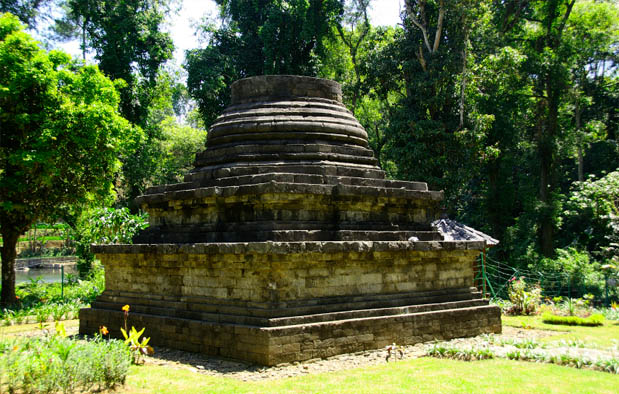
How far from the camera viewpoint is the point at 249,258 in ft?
29.0

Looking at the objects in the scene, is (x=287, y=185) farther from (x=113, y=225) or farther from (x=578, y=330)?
(x=113, y=225)

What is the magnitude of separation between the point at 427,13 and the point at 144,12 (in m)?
13.9

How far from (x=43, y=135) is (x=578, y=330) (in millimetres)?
15417

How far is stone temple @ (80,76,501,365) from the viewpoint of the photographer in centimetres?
878

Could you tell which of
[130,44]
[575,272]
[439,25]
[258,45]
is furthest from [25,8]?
[575,272]

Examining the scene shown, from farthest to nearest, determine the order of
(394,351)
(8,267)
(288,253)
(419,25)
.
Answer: (419,25), (8,267), (394,351), (288,253)

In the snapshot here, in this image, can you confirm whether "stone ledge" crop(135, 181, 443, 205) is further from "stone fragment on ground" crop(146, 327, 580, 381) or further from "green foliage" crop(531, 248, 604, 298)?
"green foliage" crop(531, 248, 604, 298)

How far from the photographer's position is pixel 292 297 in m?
8.84

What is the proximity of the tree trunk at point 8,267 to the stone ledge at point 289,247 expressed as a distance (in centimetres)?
702

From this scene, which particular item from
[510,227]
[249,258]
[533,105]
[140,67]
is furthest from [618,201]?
[140,67]

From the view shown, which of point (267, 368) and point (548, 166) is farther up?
point (548, 166)

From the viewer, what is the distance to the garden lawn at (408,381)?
22.8 feet

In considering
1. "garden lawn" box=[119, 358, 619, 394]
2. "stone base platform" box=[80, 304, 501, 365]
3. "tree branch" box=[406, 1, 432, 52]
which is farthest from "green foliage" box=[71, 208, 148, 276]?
"tree branch" box=[406, 1, 432, 52]

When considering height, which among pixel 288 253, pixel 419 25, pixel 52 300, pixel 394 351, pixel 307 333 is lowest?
pixel 52 300
